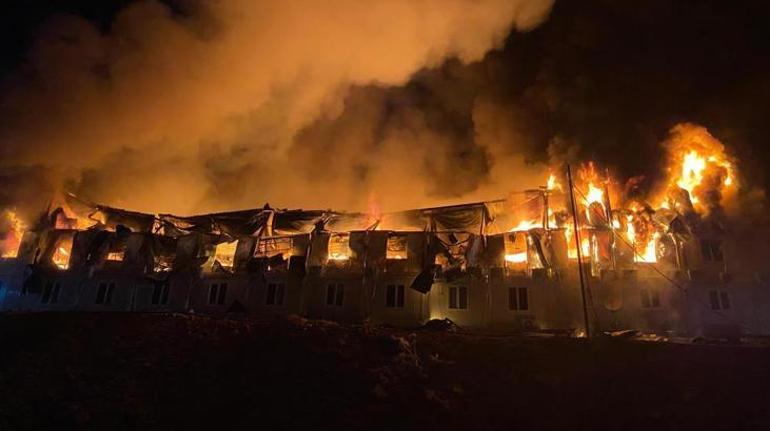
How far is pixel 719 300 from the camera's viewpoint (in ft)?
96.0

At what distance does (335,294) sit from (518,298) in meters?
11.6

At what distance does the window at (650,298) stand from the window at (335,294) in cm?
1837

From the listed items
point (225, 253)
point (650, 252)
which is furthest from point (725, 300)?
point (225, 253)

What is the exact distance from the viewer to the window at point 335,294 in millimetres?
31098

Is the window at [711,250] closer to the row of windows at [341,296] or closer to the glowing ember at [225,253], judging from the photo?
the row of windows at [341,296]

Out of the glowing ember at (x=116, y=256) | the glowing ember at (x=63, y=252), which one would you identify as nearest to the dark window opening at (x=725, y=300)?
the glowing ember at (x=116, y=256)

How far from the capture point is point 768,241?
34.6 metres

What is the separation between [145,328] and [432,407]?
1366cm

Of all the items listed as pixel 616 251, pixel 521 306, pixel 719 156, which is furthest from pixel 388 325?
pixel 719 156

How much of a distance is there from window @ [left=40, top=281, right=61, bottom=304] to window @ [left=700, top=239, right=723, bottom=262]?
144 feet

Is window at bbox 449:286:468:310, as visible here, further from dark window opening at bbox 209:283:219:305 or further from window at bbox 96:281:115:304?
window at bbox 96:281:115:304

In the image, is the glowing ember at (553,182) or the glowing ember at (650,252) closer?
the glowing ember at (650,252)

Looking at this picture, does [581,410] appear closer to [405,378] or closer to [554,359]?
[554,359]

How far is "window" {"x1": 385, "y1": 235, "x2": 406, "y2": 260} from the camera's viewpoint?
103ft
